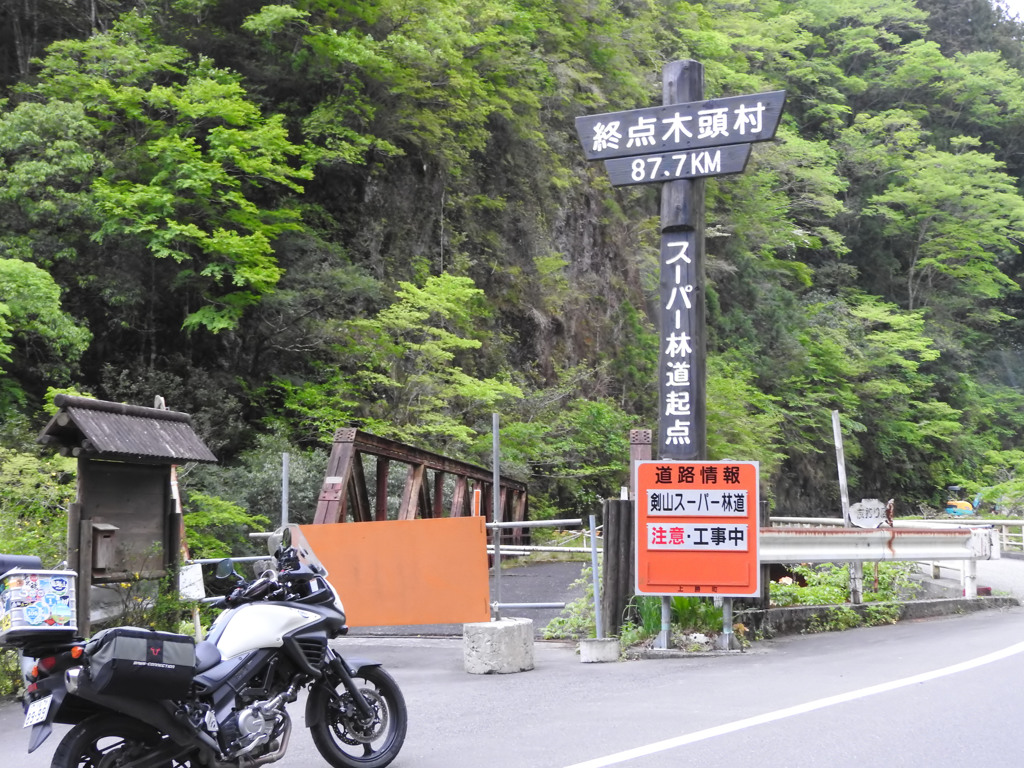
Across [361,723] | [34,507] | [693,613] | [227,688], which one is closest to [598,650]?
[693,613]

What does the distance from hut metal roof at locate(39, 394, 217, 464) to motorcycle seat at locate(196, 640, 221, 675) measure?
13.4 feet

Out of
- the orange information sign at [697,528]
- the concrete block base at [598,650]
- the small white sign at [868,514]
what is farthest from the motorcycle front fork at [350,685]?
the small white sign at [868,514]

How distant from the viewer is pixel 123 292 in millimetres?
21203

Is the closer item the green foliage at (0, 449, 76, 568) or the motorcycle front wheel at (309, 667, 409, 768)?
the motorcycle front wheel at (309, 667, 409, 768)

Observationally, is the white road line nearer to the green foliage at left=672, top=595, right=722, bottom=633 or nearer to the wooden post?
the green foliage at left=672, top=595, right=722, bottom=633

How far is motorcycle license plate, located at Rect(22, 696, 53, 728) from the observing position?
4469 mm

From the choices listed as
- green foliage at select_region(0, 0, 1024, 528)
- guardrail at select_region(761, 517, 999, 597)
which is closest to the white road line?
guardrail at select_region(761, 517, 999, 597)

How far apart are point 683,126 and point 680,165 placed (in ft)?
1.36

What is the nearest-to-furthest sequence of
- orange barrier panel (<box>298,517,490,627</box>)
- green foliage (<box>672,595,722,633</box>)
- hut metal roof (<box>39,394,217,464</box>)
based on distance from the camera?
hut metal roof (<box>39,394,217,464</box>) → orange barrier panel (<box>298,517,490,627</box>) → green foliage (<box>672,595,722,633</box>)

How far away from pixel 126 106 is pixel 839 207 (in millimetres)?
30148

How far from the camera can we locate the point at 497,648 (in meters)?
9.02

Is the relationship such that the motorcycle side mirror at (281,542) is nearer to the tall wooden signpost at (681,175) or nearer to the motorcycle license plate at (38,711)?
the motorcycle license plate at (38,711)

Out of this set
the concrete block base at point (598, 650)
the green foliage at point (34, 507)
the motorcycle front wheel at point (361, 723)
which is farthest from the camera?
the green foliage at point (34, 507)

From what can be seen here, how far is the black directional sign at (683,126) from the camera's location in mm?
10430
